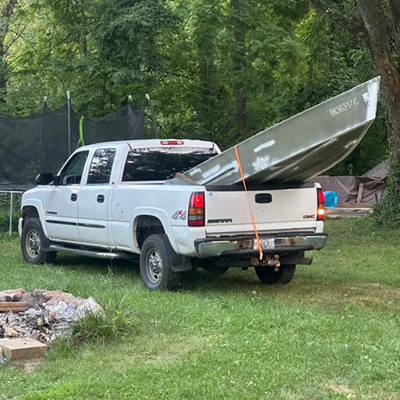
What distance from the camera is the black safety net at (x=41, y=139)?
13711 mm

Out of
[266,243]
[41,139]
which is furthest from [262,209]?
[41,139]

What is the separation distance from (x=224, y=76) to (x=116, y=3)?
5130mm

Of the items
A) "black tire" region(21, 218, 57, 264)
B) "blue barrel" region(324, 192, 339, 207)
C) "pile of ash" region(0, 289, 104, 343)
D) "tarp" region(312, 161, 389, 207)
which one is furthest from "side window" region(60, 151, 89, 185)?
"tarp" region(312, 161, 389, 207)

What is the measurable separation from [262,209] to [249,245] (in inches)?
18.4

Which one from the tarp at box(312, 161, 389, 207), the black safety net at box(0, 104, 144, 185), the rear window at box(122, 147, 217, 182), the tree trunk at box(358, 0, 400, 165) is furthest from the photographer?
the tarp at box(312, 161, 389, 207)

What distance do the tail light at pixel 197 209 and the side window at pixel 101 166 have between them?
2036 millimetres

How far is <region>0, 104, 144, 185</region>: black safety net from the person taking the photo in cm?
1371

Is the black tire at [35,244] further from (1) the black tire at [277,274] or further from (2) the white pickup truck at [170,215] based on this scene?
(1) the black tire at [277,274]

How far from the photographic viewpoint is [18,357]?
17.5ft

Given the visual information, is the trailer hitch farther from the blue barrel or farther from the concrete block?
the blue barrel

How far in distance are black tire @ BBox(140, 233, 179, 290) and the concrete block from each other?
2601 mm

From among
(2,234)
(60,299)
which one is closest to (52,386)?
(60,299)

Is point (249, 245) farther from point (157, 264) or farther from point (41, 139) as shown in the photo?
point (41, 139)

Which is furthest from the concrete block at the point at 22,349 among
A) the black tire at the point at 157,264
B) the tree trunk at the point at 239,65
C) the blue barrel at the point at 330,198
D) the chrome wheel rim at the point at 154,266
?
the blue barrel at the point at 330,198
